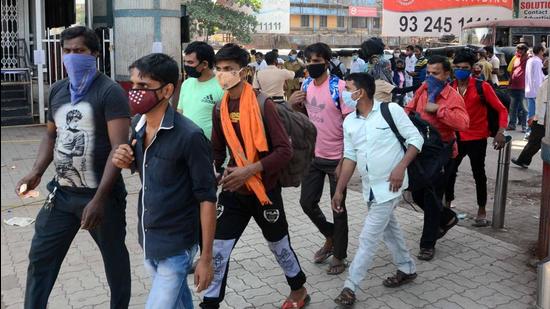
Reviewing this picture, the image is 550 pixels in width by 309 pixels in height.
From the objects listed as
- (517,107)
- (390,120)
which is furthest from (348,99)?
(517,107)

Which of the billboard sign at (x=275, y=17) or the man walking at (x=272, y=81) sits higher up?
the billboard sign at (x=275, y=17)

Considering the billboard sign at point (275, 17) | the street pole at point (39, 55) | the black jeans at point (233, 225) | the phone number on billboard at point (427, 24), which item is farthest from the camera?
the billboard sign at point (275, 17)

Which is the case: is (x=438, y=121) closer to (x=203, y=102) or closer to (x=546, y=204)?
(x=546, y=204)

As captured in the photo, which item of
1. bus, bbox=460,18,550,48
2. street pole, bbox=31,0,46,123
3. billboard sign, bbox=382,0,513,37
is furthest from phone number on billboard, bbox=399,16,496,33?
street pole, bbox=31,0,46,123

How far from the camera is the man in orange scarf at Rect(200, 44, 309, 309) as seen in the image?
349 centimetres

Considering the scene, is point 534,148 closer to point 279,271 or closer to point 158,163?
point 279,271

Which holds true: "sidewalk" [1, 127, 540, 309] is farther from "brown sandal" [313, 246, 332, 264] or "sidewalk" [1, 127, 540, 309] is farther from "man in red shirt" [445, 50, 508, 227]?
"man in red shirt" [445, 50, 508, 227]

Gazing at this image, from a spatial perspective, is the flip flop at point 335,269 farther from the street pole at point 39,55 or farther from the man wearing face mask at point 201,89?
the street pole at point 39,55

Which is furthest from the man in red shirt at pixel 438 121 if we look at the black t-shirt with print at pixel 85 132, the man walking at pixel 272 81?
the man walking at pixel 272 81

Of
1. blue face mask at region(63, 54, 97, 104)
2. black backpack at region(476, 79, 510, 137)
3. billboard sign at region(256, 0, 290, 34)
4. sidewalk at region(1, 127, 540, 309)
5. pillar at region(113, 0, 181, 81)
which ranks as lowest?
sidewalk at region(1, 127, 540, 309)

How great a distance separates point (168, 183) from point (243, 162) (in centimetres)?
82

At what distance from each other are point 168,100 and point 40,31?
10595 mm

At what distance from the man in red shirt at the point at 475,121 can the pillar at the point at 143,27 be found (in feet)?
26.0

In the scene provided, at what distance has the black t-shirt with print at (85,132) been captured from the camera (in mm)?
3314
